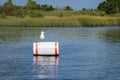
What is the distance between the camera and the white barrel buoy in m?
25.7

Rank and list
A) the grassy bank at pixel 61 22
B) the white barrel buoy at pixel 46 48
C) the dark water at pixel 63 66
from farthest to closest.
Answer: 1. the grassy bank at pixel 61 22
2. the white barrel buoy at pixel 46 48
3. the dark water at pixel 63 66

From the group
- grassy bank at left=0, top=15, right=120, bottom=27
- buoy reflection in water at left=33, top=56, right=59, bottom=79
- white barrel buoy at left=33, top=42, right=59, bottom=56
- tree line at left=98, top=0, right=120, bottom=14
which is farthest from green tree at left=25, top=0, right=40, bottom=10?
buoy reflection in water at left=33, top=56, right=59, bottom=79

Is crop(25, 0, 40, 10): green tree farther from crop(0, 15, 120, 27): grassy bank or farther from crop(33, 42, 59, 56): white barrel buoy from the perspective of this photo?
crop(33, 42, 59, 56): white barrel buoy

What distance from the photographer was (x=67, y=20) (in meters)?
78.1

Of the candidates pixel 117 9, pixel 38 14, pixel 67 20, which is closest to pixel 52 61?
pixel 67 20

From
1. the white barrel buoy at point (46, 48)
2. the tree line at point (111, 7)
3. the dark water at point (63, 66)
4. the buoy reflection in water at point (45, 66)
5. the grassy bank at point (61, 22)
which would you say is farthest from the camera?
the tree line at point (111, 7)

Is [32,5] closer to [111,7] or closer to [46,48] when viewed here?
[111,7]

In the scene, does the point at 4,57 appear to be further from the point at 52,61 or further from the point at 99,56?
the point at 99,56

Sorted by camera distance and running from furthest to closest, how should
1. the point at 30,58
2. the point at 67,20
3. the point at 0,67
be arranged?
the point at 67,20, the point at 30,58, the point at 0,67

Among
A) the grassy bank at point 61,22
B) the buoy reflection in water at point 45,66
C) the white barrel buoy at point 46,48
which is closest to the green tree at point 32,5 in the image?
the grassy bank at point 61,22

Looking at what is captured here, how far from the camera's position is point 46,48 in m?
25.9

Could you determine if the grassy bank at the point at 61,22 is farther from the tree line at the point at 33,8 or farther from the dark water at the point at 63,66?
the dark water at the point at 63,66

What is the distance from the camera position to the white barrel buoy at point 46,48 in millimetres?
25656

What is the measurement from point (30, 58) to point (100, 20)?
57981mm
